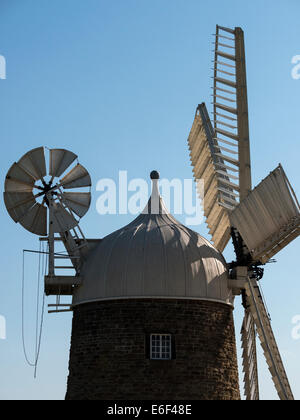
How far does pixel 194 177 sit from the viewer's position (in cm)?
5094

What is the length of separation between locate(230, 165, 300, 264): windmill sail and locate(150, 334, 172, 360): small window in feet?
17.6

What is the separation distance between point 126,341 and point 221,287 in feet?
16.1

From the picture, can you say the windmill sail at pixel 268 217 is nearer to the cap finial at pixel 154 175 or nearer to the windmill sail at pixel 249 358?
the windmill sail at pixel 249 358

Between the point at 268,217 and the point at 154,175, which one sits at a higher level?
the point at 154,175

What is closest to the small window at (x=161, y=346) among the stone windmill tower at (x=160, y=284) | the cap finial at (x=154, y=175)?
the stone windmill tower at (x=160, y=284)

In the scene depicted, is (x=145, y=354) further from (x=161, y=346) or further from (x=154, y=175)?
(x=154, y=175)

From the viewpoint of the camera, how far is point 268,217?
131ft

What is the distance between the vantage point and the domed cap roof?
4038cm

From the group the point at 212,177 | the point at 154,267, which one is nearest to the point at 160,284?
the point at 154,267

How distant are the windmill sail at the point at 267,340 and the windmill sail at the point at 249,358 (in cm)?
134

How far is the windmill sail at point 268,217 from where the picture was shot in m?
38.4

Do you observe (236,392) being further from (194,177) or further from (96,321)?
(194,177)

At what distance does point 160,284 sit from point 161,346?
99.9 inches

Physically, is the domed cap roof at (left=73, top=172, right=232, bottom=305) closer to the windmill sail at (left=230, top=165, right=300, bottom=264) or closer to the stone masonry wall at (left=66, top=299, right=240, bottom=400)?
the stone masonry wall at (left=66, top=299, right=240, bottom=400)
